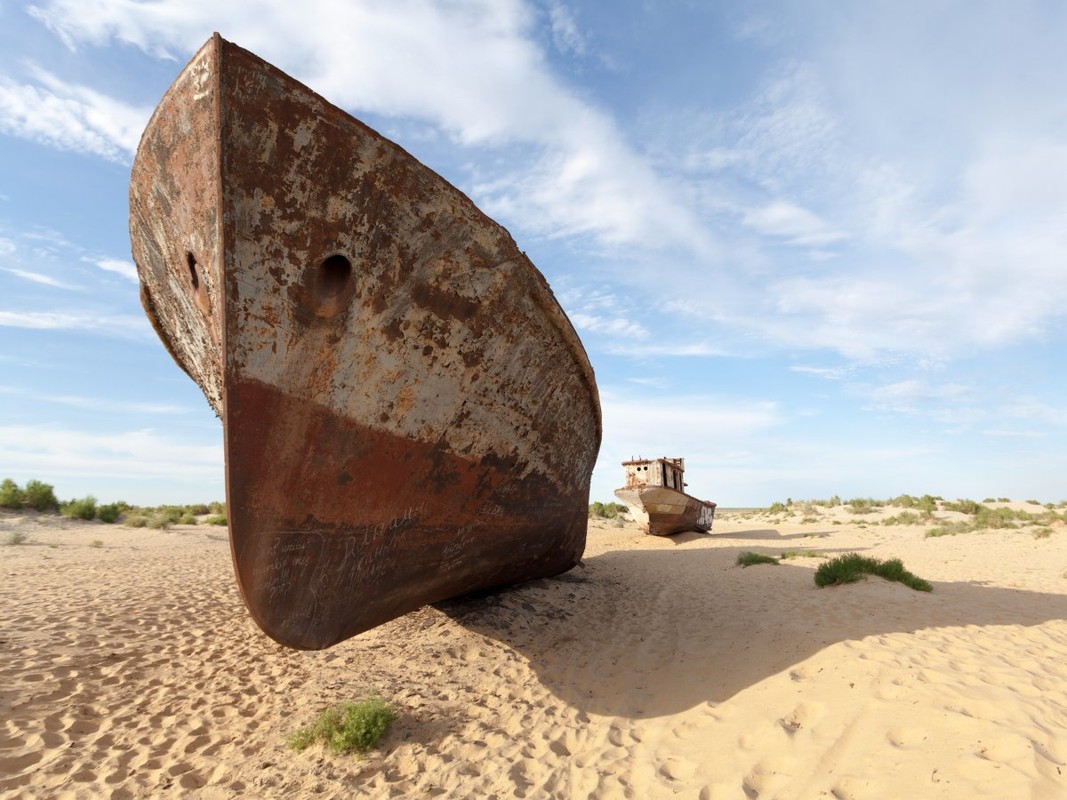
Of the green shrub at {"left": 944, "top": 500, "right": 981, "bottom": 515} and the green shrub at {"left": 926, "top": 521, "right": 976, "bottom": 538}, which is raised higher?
the green shrub at {"left": 944, "top": 500, "right": 981, "bottom": 515}

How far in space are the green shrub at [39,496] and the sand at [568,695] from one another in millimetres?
16134

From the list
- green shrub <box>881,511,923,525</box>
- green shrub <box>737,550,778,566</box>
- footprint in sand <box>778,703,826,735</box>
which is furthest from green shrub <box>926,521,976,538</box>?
footprint in sand <box>778,703,826,735</box>

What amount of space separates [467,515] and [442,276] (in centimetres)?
193

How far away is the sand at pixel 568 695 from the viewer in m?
3.21

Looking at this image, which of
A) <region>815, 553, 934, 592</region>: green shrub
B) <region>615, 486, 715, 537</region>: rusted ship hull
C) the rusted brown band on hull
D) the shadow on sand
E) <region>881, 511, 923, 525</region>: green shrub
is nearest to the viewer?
the rusted brown band on hull

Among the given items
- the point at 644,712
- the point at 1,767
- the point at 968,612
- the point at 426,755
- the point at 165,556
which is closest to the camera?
the point at 1,767

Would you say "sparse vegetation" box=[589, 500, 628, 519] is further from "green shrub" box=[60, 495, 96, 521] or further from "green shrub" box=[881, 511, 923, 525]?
"green shrub" box=[60, 495, 96, 521]

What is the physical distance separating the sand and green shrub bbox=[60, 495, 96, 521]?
15639 mm

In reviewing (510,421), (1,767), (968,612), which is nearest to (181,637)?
(1,767)

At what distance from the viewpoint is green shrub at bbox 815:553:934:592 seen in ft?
25.5

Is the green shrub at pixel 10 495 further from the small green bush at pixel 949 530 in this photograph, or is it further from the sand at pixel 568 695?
the small green bush at pixel 949 530

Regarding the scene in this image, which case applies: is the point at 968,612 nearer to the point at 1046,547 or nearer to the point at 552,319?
the point at 552,319

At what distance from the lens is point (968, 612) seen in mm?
6473

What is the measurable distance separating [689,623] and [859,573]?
10.1 feet
